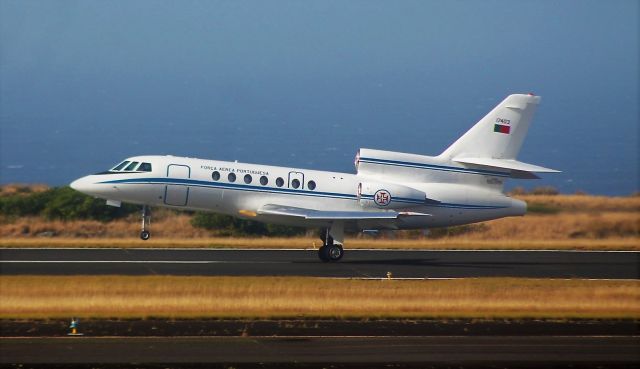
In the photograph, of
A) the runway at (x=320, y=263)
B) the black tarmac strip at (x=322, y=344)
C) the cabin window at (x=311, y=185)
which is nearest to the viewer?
the black tarmac strip at (x=322, y=344)

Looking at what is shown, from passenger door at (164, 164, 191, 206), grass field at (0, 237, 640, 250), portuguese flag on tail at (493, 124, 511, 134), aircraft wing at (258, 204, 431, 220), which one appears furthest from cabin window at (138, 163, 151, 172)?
portuguese flag on tail at (493, 124, 511, 134)

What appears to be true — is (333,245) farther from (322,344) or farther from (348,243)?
(322,344)

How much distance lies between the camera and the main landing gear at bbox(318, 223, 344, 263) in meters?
37.3

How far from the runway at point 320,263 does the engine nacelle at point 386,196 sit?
6.15 ft

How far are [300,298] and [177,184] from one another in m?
9.64

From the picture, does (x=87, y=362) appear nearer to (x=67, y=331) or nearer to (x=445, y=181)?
(x=67, y=331)

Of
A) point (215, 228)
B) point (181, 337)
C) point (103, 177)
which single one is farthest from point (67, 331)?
point (215, 228)

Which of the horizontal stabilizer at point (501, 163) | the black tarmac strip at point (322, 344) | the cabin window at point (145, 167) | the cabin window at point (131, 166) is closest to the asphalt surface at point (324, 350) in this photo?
the black tarmac strip at point (322, 344)

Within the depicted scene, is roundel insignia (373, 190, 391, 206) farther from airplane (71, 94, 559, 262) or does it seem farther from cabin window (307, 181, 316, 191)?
cabin window (307, 181, 316, 191)

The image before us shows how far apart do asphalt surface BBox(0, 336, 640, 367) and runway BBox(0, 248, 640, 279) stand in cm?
953

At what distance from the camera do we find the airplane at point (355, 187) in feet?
123

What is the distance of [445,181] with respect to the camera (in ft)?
129

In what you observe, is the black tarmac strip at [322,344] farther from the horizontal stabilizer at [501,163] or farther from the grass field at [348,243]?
the grass field at [348,243]

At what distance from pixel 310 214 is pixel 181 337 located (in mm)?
13477
